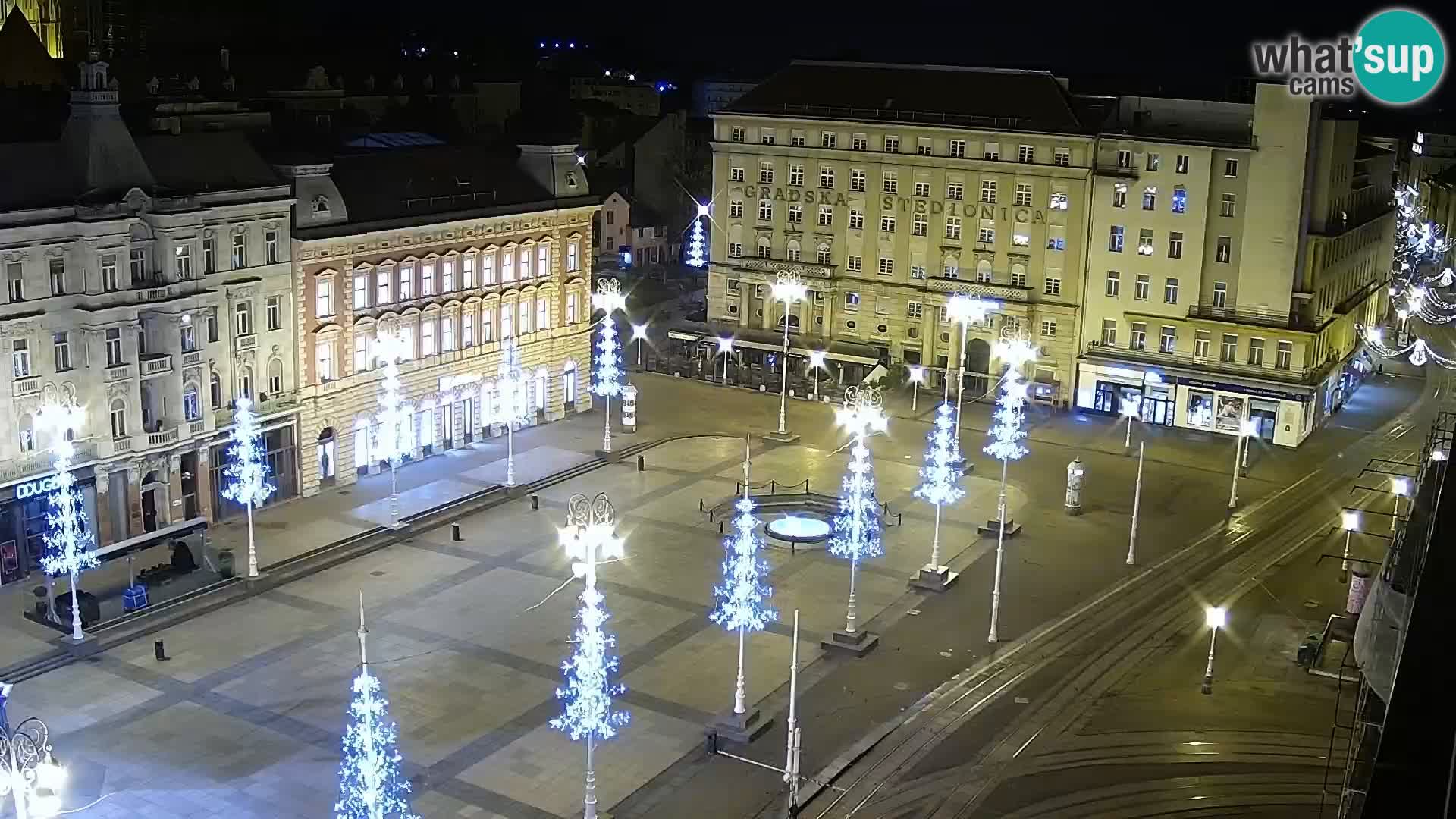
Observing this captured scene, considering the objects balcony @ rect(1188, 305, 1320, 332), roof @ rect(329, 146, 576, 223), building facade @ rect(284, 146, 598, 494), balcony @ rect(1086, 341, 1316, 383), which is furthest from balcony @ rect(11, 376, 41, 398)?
balcony @ rect(1188, 305, 1320, 332)

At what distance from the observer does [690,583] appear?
185 ft

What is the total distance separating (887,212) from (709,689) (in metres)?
51.1

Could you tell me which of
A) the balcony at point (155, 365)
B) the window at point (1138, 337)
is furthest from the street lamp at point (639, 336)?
the balcony at point (155, 365)

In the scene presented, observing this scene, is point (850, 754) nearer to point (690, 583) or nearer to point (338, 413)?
point (690, 583)

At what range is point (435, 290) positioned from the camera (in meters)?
72.4

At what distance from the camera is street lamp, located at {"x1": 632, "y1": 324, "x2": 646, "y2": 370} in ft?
320

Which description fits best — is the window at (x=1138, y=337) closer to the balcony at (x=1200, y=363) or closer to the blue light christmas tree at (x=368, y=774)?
the balcony at (x=1200, y=363)

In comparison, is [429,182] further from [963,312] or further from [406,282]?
[963,312]

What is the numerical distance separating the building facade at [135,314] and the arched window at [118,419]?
6 centimetres

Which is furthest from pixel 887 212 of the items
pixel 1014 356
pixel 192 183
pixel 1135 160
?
pixel 192 183

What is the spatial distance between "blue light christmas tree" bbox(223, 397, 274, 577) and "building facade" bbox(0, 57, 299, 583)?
84 centimetres

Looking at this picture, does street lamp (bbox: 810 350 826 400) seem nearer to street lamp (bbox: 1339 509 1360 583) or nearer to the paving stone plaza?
the paving stone plaza

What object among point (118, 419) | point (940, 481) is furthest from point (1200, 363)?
point (118, 419)

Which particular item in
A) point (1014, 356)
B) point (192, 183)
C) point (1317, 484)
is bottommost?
point (1317, 484)
